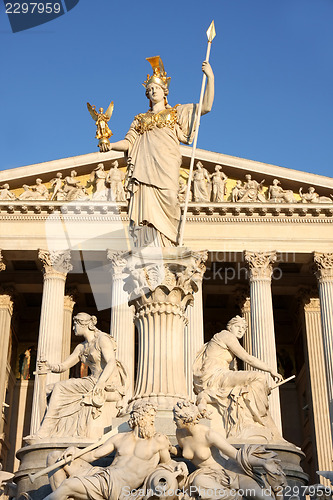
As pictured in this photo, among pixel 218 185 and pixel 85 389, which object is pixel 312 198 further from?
pixel 85 389

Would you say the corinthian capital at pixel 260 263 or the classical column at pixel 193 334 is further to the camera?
the corinthian capital at pixel 260 263

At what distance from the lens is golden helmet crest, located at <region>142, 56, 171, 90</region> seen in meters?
12.9

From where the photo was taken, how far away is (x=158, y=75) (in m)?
13.1

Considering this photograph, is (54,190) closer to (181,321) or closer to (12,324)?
(12,324)

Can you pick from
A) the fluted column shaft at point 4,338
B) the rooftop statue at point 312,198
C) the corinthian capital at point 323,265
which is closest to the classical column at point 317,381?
the corinthian capital at point 323,265

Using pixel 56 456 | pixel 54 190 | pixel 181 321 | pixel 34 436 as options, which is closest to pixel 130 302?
pixel 181 321

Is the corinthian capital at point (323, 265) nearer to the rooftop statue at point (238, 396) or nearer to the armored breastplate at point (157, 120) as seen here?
the rooftop statue at point (238, 396)

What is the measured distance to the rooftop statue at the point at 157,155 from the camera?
40.2ft

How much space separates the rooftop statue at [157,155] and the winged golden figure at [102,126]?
0.61 m

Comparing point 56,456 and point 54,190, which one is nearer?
point 56,456

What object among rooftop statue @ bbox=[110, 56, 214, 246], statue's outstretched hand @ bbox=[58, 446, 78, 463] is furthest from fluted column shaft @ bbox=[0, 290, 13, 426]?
statue's outstretched hand @ bbox=[58, 446, 78, 463]

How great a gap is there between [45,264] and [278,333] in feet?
62.6

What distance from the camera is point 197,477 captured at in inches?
334

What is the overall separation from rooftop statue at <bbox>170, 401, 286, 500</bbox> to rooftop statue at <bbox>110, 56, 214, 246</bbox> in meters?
4.05
